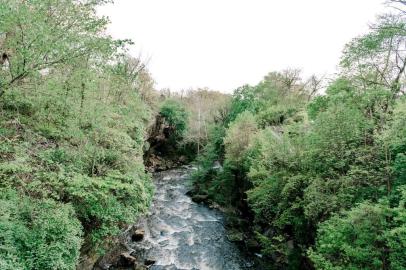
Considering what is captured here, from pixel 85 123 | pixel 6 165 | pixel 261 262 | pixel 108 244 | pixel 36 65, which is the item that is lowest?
pixel 261 262

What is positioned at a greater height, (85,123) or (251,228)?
(85,123)

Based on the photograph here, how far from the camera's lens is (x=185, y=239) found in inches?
827

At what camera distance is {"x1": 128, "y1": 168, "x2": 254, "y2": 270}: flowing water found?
17.9 meters

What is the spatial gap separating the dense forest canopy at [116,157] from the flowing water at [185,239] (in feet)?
6.81

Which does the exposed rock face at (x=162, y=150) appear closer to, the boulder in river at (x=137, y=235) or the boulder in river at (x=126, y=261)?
the boulder in river at (x=137, y=235)

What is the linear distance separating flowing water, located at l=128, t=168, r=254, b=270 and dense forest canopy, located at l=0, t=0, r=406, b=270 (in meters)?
2.08

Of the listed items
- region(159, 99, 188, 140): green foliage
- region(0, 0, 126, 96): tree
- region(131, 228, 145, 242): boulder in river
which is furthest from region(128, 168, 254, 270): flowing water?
region(159, 99, 188, 140): green foliage

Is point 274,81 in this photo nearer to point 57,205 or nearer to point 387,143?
point 387,143

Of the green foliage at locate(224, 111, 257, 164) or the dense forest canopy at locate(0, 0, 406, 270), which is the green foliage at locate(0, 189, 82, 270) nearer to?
the dense forest canopy at locate(0, 0, 406, 270)

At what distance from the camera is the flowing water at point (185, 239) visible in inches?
703

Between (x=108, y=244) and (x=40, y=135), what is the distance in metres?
6.28

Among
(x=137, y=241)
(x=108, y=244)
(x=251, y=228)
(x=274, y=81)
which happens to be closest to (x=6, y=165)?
(x=108, y=244)

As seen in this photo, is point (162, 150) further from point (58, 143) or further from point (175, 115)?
point (58, 143)

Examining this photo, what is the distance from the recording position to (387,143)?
1146 centimetres
